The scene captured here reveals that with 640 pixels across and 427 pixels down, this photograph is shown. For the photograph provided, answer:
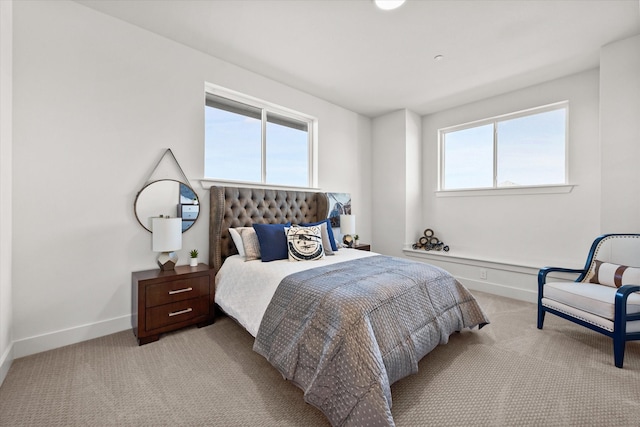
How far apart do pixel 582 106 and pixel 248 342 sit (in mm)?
4483

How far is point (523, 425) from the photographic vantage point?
1.41 metres

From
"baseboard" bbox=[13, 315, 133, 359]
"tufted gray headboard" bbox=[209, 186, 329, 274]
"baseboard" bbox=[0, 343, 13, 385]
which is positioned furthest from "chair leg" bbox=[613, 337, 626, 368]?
"baseboard" bbox=[0, 343, 13, 385]

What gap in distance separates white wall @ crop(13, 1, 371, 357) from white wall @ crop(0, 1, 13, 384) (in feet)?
0.28

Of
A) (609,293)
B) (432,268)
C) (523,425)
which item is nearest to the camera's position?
(523,425)

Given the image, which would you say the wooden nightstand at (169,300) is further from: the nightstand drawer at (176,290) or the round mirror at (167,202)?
the round mirror at (167,202)

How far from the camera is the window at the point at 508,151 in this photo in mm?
3424

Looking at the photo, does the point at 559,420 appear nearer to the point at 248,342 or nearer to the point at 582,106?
the point at 248,342

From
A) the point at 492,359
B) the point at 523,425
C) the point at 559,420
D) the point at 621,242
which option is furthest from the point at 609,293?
the point at 523,425

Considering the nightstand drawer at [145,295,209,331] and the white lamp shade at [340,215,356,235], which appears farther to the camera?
the white lamp shade at [340,215,356,235]

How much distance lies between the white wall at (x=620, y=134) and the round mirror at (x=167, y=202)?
4.17 metres

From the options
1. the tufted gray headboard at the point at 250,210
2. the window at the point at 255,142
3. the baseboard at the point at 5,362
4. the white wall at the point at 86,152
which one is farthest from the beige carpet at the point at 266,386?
the window at the point at 255,142

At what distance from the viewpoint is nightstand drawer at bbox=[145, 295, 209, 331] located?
2219 millimetres

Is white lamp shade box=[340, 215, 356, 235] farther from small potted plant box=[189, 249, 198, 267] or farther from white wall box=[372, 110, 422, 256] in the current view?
small potted plant box=[189, 249, 198, 267]

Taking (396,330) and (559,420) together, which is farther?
(396,330)
